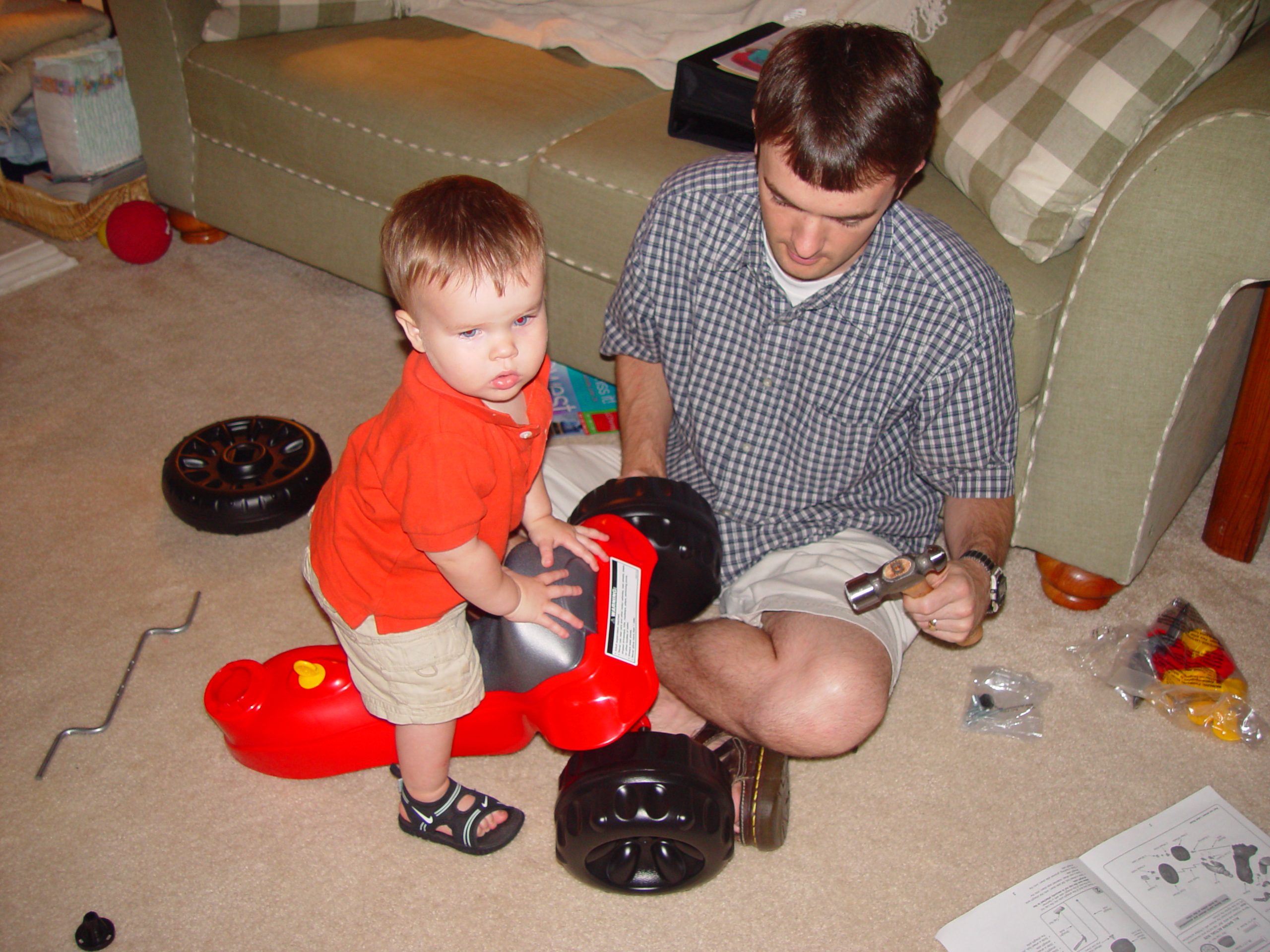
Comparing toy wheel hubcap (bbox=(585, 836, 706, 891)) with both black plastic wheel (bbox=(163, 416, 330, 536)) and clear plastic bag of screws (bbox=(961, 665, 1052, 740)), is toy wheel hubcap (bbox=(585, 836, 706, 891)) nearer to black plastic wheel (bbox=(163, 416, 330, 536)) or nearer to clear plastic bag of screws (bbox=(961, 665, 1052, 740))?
clear plastic bag of screws (bbox=(961, 665, 1052, 740))

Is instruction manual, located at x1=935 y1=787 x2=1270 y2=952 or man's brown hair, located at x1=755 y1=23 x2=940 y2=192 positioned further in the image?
instruction manual, located at x1=935 y1=787 x2=1270 y2=952

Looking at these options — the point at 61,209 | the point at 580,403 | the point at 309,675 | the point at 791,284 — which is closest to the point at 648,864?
the point at 309,675

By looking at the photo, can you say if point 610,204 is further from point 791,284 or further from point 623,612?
point 623,612

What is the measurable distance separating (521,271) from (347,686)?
0.62 metres

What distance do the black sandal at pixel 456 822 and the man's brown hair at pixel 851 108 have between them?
2.81 ft

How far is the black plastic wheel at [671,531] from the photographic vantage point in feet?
4.03

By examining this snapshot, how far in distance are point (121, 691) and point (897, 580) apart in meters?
1.10

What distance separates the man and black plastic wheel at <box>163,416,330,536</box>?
0.59 metres

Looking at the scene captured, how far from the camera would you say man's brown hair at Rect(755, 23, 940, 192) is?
101cm

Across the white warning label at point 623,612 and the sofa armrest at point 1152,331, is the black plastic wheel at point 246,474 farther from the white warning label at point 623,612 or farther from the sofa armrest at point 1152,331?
the sofa armrest at point 1152,331

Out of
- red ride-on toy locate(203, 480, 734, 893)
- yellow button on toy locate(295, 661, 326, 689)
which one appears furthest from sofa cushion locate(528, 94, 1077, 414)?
yellow button on toy locate(295, 661, 326, 689)

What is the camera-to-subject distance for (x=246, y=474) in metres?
1.65

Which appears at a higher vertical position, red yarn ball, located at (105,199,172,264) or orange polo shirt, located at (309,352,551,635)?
orange polo shirt, located at (309,352,551,635)

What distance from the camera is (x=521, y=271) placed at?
35.8 inches
